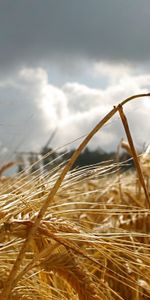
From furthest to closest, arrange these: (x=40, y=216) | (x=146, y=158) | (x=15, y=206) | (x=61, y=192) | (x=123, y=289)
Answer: (x=146, y=158)
(x=123, y=289)
(x=61, y=192)
(x=15, y=206)
(x=40, y=216)

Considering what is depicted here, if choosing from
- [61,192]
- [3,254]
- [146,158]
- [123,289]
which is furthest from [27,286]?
[146,158]

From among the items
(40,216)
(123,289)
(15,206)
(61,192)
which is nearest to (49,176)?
(61,192)

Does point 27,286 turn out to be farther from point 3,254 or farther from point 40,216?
point 40,216

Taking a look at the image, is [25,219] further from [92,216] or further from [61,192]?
[92,216]

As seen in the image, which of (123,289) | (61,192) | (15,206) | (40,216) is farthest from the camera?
(123,289)

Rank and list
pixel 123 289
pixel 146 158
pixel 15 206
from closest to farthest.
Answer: pixel 15 206
pixel 123 289
pixel 146 158

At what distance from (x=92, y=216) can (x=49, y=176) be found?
5.98 ft

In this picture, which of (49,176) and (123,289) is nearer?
(49,176)

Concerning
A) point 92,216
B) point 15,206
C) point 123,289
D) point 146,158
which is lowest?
point 123,289

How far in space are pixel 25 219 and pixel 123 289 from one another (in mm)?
936

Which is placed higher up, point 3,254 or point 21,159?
point 21,159

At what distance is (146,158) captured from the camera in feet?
9.21

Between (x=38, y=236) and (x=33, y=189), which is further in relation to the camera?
(x=33, y=189)

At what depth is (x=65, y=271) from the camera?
0.95m
